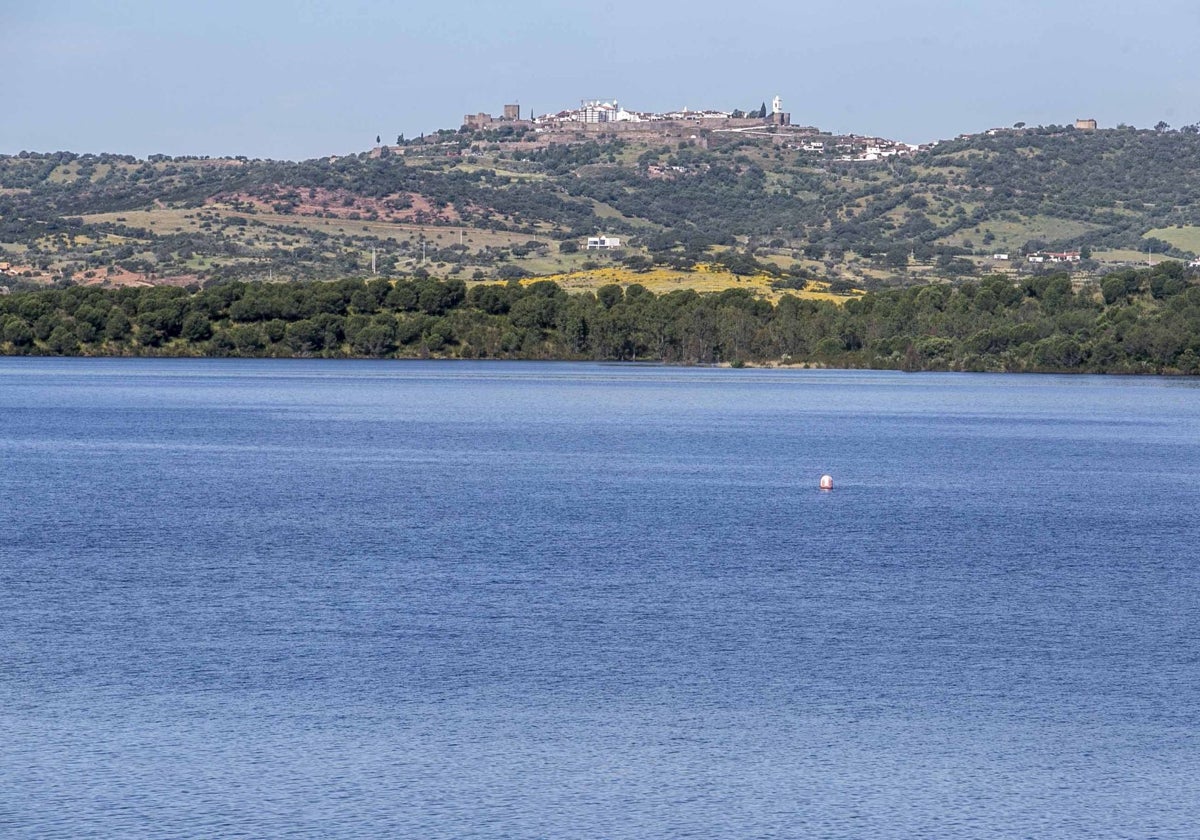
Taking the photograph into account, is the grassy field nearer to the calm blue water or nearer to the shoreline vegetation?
the shoreline vegetation

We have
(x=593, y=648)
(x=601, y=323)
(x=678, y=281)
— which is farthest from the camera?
(x=678, y=281)

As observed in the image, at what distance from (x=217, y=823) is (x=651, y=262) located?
163m

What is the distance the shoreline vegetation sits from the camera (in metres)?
138

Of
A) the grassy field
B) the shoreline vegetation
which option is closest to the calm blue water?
the shoreline vegetation

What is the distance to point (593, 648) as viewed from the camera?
82.3 feet

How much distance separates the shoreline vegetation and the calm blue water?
Answer: 265 feet


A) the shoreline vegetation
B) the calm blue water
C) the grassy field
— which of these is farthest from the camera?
the grassy field

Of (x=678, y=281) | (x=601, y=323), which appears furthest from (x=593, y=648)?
(x=678, y=281)

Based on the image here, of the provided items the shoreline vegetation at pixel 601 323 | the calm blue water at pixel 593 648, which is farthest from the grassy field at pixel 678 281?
the calm blue water at pixel 593 648

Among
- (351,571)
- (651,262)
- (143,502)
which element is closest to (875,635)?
(351,571)

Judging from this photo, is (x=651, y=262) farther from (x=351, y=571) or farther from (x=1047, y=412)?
(x=351, y=571)

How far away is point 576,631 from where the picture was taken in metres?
26.3

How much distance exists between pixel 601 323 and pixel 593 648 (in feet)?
389

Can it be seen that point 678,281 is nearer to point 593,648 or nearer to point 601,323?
point 601,323
